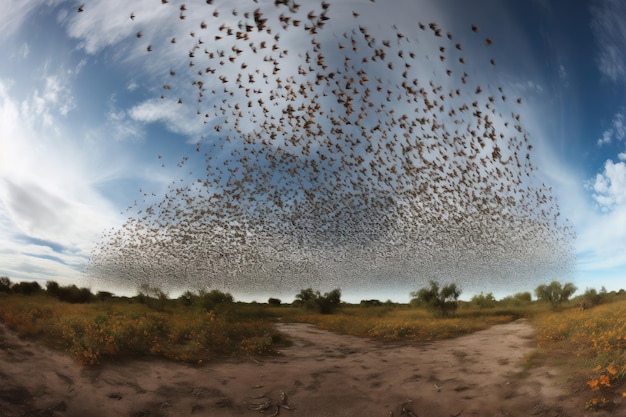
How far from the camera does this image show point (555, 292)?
28000 mm

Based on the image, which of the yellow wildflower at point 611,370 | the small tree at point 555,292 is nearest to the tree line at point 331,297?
the small tree at point 555,292

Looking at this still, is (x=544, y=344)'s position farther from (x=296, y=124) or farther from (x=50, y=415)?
(x=50, y=415)

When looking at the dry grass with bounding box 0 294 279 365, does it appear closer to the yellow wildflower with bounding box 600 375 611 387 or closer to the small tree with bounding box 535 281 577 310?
the yellow wildflower with bounding box 600 375 611 387

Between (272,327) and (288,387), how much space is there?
7.97 m

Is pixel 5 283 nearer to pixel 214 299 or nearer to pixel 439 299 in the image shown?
pixel 214 299

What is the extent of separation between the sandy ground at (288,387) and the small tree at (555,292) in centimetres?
1556

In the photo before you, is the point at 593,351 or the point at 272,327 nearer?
the point at 593,351

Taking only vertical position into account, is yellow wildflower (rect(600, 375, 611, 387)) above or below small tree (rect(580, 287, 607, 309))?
below

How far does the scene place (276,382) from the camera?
12406 millimetres

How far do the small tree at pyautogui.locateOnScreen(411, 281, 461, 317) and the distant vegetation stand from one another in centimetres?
7

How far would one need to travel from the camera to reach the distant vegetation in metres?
11.7

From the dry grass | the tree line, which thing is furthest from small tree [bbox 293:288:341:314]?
the dry grass

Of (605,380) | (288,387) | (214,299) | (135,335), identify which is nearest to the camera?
(605,380)

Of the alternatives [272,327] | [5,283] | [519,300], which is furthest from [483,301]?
[5,283]
